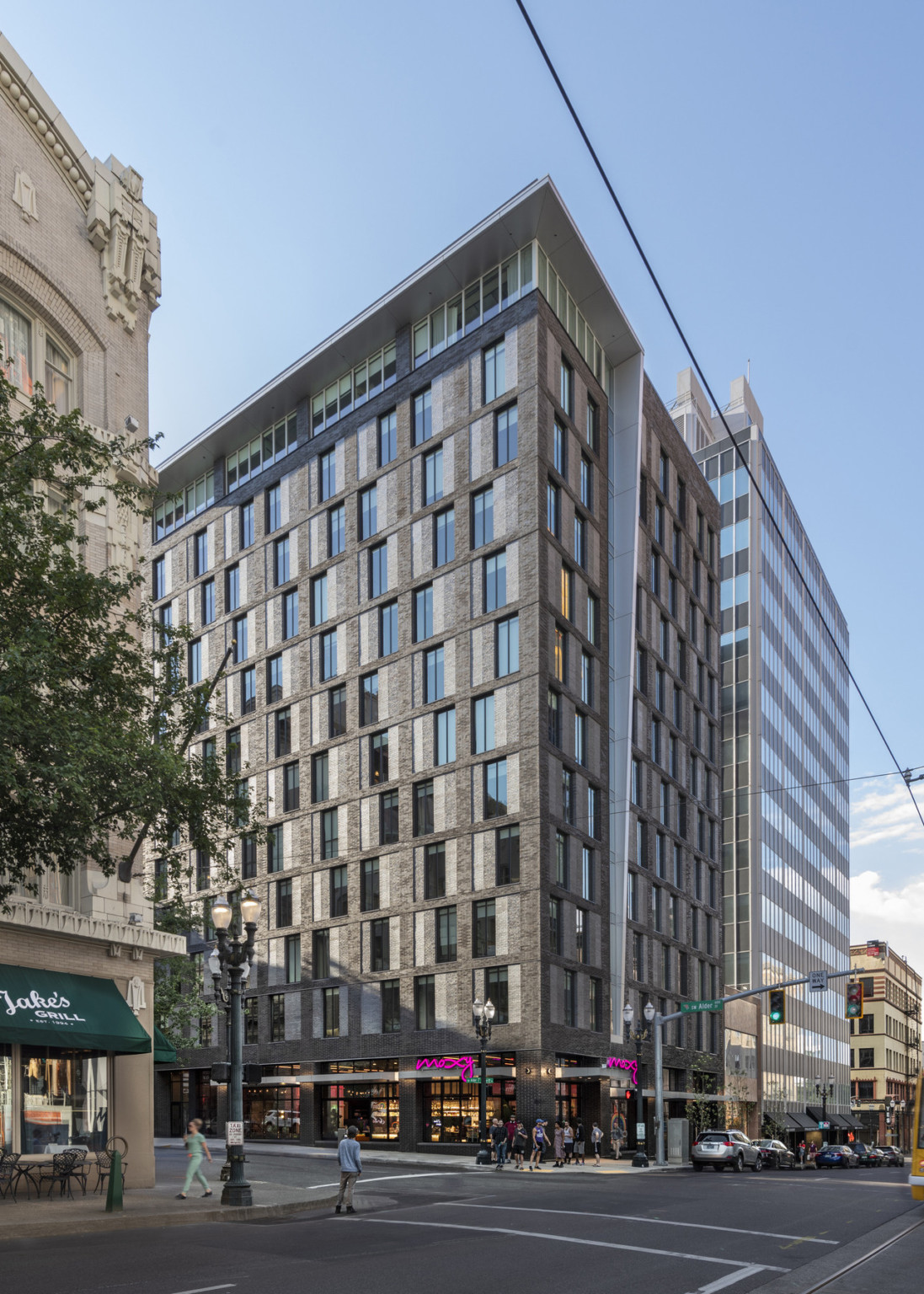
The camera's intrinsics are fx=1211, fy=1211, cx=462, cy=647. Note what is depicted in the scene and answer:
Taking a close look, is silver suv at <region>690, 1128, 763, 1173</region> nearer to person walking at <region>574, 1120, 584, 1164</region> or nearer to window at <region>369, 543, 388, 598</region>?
person walking at <region>574, 1120, 584, 1164</region>

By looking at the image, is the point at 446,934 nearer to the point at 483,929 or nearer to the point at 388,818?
the point at 483,929

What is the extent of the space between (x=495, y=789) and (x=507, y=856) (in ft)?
9.81

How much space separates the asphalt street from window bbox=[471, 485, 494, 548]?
1281 inches

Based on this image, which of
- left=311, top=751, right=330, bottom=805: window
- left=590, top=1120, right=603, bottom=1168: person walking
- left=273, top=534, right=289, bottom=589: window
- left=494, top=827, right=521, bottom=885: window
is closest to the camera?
left=590, top=1120, right=603, bottom=1168: person walking

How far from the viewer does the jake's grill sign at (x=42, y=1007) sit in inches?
912

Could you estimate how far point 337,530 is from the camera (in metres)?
64.1

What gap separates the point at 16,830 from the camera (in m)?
16.7

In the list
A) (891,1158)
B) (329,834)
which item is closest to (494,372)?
(329,834)

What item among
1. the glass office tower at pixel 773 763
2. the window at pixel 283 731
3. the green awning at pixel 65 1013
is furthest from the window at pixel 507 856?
the glass office tower at pixel 773 763

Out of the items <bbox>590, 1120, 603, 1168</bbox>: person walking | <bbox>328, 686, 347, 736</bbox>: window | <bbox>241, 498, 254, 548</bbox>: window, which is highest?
<bbox>241, 498, 254, 548</bbox>: window

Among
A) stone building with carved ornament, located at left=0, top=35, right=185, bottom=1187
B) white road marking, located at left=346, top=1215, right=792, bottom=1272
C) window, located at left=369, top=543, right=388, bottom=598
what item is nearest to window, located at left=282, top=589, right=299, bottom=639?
window, located at left=369, top=543, right=388, bottom=598

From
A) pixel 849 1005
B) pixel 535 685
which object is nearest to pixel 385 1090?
pixel 535 685

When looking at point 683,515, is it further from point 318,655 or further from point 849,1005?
point 849,1005

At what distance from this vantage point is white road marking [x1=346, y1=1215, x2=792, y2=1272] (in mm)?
15484
